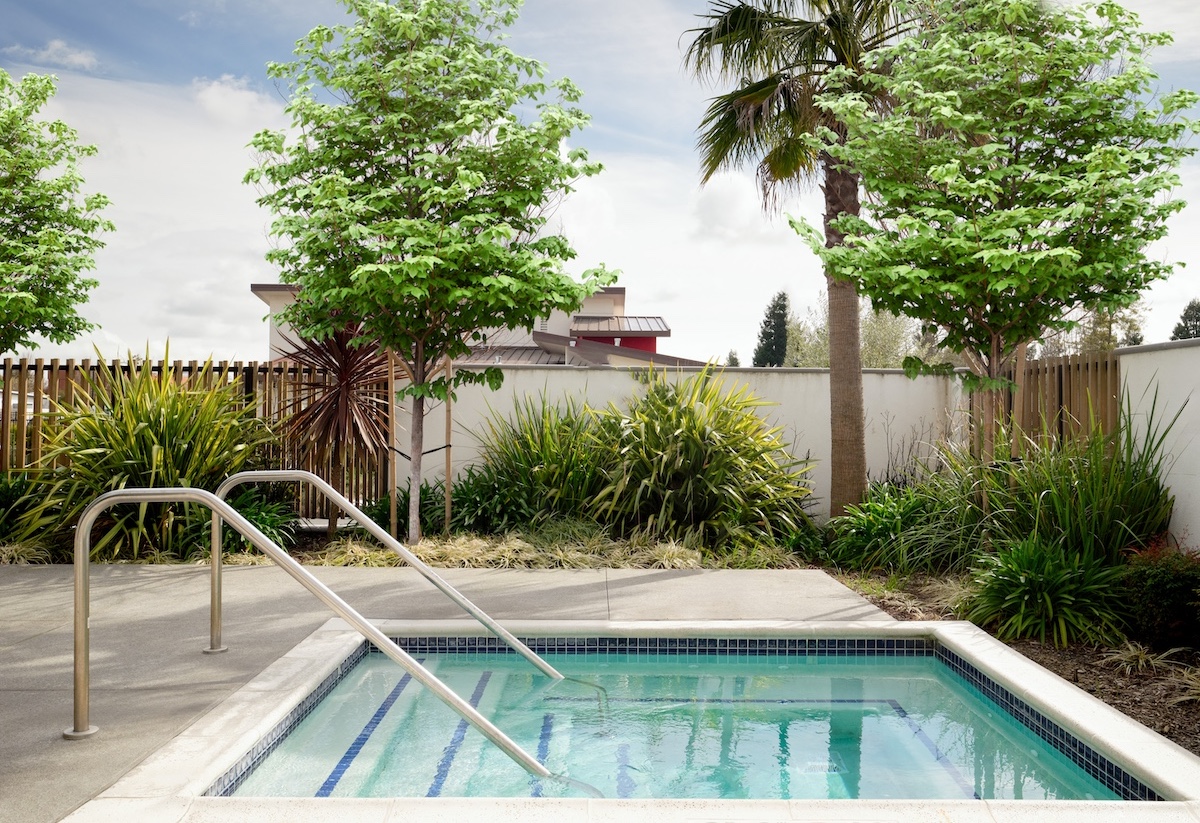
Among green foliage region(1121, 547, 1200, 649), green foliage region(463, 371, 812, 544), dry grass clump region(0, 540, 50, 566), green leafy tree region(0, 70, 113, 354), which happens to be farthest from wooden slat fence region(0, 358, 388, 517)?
green foliage region(1121, 547, 1200, 649)

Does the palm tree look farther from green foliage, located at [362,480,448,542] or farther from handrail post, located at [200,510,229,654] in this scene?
handrail post, located at [200,510,229,654]

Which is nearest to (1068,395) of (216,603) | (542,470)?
(542,470)

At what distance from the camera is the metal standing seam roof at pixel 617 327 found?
2145cm

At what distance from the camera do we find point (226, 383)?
8828mm

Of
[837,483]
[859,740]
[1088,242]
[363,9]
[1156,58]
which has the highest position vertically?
[363,9]

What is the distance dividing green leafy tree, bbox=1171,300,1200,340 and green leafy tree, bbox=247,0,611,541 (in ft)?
116

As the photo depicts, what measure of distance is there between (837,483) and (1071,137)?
11.3 ft

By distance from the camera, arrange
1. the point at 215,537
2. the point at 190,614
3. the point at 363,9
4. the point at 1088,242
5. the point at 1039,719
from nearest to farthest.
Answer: the point at 1039,719 → the point at 215,537 → the point at 190,614 → the point at 1088,242 → the point at 363,9

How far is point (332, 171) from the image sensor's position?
787 cm

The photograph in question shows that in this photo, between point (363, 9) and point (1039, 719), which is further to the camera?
point (363, 9)

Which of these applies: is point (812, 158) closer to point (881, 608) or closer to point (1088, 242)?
point (1088, 242)

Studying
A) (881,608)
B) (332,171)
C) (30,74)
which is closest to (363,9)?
(332,171)

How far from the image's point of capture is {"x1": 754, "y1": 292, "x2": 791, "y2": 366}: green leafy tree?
135 feet

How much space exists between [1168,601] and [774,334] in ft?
124
